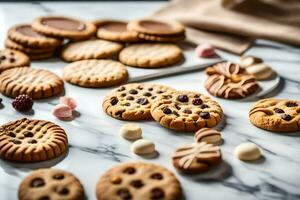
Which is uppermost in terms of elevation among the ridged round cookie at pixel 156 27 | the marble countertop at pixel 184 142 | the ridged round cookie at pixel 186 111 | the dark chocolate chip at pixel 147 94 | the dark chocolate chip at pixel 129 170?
the ridged round cookie at pixel 156 27

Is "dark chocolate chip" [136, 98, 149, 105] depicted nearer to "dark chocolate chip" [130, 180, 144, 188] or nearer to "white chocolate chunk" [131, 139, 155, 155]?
"white chocolate chunk" [131, 139, 155, 155]

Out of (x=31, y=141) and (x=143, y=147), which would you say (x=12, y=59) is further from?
(x=143, y=147)

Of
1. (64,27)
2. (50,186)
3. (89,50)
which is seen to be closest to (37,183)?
(50,186)

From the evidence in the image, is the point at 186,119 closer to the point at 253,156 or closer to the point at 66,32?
the point at 253,156

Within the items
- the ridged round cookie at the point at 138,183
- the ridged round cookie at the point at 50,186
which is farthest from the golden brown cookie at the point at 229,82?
the ridged round cookie at the point at 50,186

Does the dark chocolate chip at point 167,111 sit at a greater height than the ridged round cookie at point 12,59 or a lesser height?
greater

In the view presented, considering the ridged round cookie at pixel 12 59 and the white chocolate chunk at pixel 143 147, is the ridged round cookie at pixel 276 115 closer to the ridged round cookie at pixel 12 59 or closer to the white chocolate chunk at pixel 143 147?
the white chocolate chunk at pixel 143 147

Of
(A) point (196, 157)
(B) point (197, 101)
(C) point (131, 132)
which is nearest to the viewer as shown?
(A) point (196, 157)

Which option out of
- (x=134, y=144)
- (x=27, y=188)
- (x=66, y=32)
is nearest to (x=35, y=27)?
(x=66, y=32)
